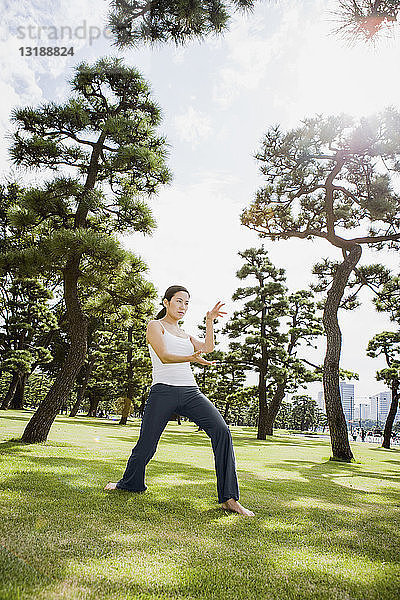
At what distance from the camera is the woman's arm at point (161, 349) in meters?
2.98

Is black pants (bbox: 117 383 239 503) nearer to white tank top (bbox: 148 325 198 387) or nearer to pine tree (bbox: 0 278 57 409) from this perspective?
white tank top (bbox: 148 325 198 387)

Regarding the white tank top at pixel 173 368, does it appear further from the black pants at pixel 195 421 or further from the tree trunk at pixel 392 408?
the tree trunk at pixel 392 408

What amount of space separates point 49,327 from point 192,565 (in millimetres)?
19634

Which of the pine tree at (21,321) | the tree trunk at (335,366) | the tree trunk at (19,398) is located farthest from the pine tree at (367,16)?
the tree trunk at (19,398)

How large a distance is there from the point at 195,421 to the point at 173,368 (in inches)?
17.1

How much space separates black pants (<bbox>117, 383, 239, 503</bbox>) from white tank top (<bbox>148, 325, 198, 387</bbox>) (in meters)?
0.05

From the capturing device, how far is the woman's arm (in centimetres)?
298

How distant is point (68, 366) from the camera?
7305 millimetres

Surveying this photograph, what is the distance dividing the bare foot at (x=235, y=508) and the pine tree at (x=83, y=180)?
190 inches

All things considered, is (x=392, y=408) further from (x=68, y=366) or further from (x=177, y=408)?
(x=177, y=408)

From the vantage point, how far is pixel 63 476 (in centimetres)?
383

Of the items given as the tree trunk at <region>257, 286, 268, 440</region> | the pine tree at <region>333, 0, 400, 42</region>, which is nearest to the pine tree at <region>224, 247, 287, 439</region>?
the tree trunk at <region>257, 286, 268, 440</region>

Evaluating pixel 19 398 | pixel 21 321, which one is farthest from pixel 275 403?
pixel 19 398

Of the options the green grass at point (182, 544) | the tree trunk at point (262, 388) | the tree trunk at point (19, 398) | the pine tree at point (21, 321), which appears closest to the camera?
the green grass at point (182, 544)
